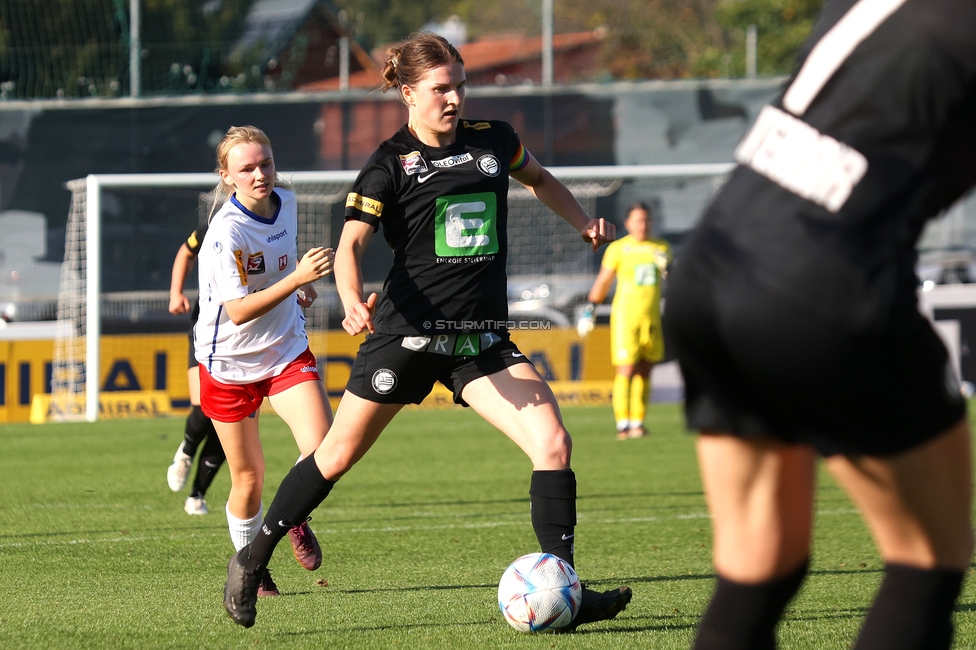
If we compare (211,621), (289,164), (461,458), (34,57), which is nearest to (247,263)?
(211,621)

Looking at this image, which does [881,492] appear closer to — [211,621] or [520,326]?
[211,621]

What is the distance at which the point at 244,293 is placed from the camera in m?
4.89

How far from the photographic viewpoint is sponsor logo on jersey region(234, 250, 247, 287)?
16.2 ft

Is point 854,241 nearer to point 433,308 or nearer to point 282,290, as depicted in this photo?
point 433,308

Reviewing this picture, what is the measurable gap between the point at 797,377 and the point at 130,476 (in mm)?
8294

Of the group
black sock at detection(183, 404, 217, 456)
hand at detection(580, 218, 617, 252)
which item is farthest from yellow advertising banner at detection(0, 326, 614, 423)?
hand at detection(580, 218, 617, 252)

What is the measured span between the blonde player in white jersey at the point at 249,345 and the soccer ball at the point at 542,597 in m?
1.10

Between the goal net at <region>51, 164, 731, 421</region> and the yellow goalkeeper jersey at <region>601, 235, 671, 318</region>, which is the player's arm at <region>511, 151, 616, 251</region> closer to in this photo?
the yellow goalkeeper jersey at <region>601, 235, 671, 318</region>

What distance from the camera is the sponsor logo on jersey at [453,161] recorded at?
4.58 metres

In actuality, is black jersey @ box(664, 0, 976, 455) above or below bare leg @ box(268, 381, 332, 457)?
above

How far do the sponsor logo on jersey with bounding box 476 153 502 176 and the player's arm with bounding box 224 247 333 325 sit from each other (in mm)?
665

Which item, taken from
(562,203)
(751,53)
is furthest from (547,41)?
(562,203)

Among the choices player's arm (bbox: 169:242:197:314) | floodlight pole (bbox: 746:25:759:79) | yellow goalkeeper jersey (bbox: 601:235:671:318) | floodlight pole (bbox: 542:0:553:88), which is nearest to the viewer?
player's arm (bbox: 169:242:197:314)

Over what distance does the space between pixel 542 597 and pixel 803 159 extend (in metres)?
2.47
